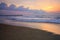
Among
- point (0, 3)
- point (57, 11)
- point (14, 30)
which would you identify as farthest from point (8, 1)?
point (57, 11)

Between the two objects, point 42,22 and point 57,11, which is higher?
point 57,11

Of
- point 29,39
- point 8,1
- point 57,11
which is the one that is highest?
point 8,1

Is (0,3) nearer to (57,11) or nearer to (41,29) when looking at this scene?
(41,29)

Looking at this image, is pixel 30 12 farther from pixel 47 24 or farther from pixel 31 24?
pixel 47 24

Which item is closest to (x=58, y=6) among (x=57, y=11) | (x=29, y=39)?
(x=57, y=11)

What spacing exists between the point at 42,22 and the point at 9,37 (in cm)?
47

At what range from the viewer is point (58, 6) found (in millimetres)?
1855

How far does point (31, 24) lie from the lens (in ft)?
6.08

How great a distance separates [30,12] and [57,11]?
1.16 feet

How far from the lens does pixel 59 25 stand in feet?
6.00

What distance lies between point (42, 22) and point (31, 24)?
0.48 feet

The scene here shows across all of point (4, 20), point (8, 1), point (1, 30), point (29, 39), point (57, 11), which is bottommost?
point (29, 39)

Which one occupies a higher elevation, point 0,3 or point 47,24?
point 0,3

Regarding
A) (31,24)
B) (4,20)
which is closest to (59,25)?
(31,24)
